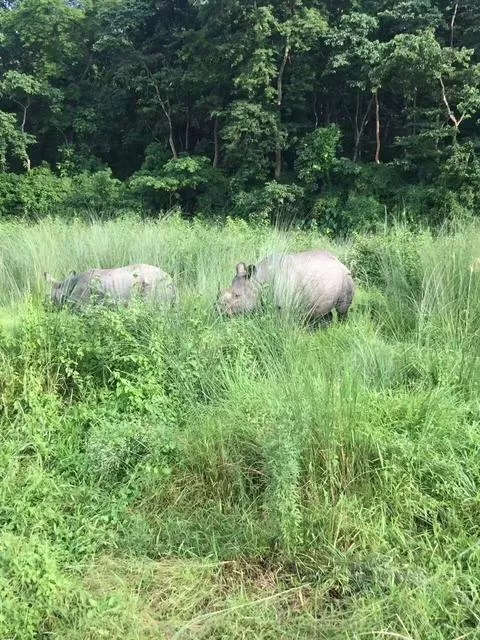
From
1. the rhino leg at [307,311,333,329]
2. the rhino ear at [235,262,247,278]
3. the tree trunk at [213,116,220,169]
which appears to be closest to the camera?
the rhino leg at [307,311,333,329]

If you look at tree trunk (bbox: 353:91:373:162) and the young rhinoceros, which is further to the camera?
tree trunk (bbox: 353:91:373:162)

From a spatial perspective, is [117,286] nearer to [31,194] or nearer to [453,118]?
[453,118]

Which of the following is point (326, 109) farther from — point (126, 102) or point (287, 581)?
point (287, 581)

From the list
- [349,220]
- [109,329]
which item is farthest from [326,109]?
[109,329]

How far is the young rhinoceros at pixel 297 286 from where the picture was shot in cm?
505

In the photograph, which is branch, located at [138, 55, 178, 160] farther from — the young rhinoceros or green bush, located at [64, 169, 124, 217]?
the young rhinoceros

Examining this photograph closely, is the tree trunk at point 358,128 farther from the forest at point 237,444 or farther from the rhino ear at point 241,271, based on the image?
the rhino ear at point 241,271

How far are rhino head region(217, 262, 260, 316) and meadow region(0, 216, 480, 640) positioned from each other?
1.50 feet

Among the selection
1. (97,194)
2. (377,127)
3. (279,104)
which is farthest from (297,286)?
(97,194)

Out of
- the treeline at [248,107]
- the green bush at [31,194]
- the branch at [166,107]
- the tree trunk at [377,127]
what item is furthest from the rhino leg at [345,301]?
the green bush at [31,194]

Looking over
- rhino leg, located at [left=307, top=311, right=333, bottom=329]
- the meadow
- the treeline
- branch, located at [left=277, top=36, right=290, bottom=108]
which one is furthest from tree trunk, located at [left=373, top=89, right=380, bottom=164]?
the meadow

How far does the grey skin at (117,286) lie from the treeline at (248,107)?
843cm

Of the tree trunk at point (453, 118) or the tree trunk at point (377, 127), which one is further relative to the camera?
the tree trunk at point (377, 127)

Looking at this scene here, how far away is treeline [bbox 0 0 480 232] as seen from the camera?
1498cm
